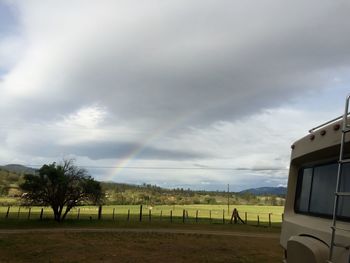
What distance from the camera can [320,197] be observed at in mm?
5738

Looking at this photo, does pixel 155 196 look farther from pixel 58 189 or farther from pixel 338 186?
pixel 338 186

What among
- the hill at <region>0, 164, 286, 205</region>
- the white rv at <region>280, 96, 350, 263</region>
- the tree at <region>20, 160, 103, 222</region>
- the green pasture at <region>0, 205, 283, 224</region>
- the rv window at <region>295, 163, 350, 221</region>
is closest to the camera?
the white rv at <region>280, 96, 350, 263</region>

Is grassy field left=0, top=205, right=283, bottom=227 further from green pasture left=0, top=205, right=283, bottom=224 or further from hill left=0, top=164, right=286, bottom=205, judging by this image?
hill left=0, top=164, right=286, bottom=205

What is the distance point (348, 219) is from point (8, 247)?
56.5 ft

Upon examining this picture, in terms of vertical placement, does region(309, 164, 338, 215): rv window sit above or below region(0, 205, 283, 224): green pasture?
above

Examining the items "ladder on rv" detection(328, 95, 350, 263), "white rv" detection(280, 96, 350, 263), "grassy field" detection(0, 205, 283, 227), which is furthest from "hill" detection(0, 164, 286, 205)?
"ladder on rv" detection(328, 95, 350, 263)

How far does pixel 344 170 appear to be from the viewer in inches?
194

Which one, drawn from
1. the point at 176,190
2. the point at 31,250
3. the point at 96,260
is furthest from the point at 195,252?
the point at 176,190

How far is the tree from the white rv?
1325 inches

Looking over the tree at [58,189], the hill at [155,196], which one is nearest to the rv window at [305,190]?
the tree at [58,189]

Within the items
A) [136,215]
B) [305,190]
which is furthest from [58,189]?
[305,190]

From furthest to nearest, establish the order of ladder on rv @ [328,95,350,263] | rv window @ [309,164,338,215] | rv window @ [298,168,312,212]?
→ rv window @ [298,168,312,212]
rv window @ [309,164,338,215]
ladder on rv @ [328,95,350,263]

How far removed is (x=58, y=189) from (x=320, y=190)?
35005 millimetres

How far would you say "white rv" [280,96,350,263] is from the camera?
461 centimetres
